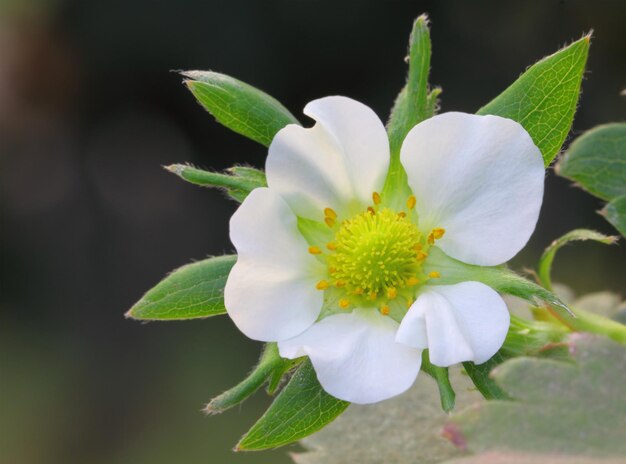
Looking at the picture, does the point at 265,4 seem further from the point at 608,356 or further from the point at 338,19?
the point at 608,356

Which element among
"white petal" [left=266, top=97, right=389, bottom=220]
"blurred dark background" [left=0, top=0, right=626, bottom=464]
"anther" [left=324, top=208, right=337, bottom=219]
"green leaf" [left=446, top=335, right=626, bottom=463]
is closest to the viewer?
"green leaf" [left=446, top=335, right=626, bottom=463]

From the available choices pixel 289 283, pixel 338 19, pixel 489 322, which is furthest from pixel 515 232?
pixel 338 19

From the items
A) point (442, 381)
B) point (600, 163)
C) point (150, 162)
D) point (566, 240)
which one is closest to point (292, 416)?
point (442, 381)

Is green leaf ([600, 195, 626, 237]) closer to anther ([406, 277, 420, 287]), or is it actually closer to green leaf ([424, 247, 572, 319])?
green leaf ([424, 247, 572, 319])

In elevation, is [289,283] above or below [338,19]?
below

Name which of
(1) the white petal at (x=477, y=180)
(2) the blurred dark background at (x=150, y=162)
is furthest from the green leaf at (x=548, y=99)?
(2) the blurred dark background at (x=150, y=162)

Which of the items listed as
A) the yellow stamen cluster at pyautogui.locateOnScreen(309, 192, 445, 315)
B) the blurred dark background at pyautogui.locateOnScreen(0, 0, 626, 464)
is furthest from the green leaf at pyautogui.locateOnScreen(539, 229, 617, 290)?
the blurred dark background at pyautogui.locateOnScreen(0, 0, 626, 464)
